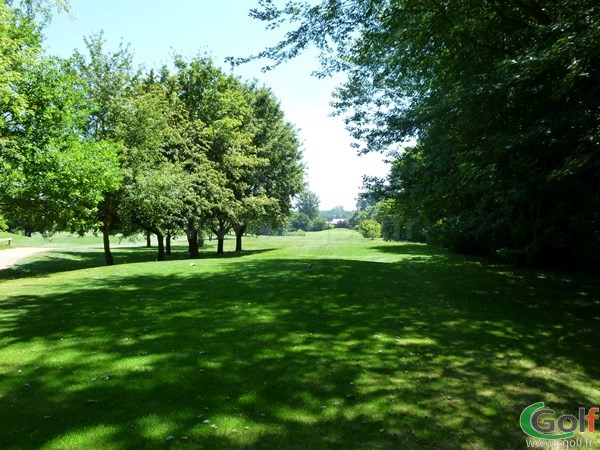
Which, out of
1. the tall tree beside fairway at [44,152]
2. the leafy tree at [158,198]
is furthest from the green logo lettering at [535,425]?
the leafy tree at [158,198]

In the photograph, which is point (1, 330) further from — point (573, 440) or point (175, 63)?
point (175, 63)

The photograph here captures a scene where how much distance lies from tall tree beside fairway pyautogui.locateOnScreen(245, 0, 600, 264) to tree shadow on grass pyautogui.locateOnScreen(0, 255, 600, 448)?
333 centimetres

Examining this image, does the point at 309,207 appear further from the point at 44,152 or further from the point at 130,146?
the point at 44,152

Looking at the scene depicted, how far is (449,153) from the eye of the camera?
11.8 meters

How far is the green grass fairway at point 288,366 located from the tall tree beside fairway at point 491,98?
3.29 metres

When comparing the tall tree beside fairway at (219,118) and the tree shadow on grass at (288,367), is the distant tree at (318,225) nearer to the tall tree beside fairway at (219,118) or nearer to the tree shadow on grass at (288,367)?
the tall tree beside fairway at (219,118)

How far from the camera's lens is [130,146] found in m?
24.3

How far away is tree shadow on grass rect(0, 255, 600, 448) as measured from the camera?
4.13 meters

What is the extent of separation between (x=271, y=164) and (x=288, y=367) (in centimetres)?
3145

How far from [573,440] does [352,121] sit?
16.5m

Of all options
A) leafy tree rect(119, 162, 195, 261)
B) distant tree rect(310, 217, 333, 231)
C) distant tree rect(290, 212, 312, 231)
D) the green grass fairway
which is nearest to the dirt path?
leafy tree rect(119, 162, 195, 261)

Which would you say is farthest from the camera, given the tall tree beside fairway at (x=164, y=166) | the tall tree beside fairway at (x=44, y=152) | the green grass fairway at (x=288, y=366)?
the tall tree beside fairway at (x=164, y=166)

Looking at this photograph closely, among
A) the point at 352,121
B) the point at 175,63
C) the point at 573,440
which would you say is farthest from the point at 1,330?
the point at 175,63

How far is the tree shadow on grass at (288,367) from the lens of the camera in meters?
4.13
